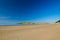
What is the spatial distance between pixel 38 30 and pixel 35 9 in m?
0.35

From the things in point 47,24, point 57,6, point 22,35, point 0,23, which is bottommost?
point 22,35

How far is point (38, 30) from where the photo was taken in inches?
69.8

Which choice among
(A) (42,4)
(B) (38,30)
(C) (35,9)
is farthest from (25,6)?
(B) (38,30)

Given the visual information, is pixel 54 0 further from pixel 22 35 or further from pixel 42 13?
pixel 22 35

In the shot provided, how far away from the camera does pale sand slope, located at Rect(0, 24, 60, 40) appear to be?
1.70 meters

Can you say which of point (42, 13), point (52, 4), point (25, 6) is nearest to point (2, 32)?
point (25, 6)

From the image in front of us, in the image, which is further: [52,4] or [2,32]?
[52,4]

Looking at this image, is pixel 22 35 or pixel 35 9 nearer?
pixel 22 35

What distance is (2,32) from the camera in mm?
1728

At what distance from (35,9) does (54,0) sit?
35cm

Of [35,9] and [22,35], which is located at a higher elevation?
[35,9]

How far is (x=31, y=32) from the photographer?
1.75m

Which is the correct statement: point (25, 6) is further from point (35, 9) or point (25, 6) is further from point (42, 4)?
point (42, 4)

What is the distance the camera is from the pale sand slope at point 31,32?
5.58 feet
